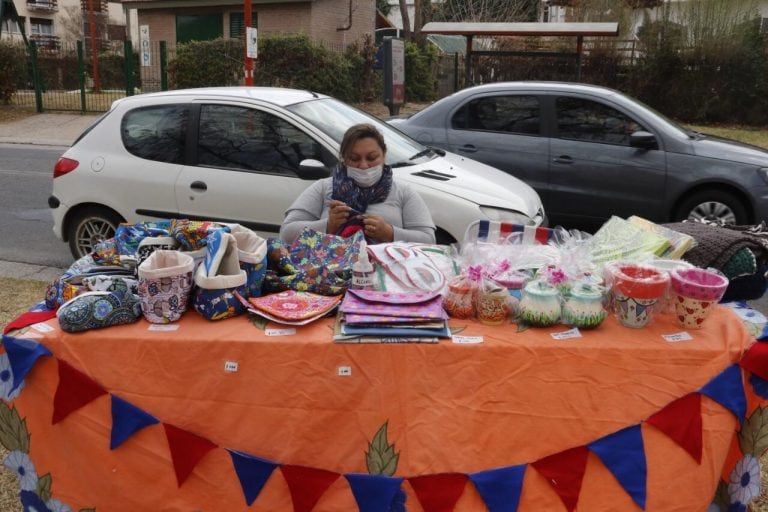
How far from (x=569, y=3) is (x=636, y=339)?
81.1 feet

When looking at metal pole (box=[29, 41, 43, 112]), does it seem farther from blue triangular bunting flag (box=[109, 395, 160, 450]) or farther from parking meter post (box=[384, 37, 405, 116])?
blue triangular bunting flag (box=[109, 395, 160, 450])

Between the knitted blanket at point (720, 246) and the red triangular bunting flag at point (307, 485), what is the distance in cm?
168

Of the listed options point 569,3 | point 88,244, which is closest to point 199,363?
point 88,244

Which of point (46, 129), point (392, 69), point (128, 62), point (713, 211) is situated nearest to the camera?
point (713, 211)

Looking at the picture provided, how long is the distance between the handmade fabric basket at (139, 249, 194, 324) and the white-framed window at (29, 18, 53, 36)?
54.2m

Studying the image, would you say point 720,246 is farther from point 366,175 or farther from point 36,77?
point 36,77

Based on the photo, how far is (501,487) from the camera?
223cm

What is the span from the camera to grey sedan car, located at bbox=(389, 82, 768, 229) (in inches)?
249

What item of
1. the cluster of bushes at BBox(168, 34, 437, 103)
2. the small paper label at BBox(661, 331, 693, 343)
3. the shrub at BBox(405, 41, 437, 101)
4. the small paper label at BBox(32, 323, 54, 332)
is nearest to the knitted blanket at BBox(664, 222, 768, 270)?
the small paper label at BBox(661, 331, 693, 343)

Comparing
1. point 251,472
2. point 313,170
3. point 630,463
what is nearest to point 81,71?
point 313,170

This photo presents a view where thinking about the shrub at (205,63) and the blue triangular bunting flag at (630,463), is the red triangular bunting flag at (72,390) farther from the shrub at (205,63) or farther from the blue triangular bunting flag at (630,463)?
the shrub at (205,63)

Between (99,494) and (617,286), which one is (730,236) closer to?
(617,286)

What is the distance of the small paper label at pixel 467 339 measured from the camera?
228cm

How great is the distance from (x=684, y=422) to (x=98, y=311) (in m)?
2.10
